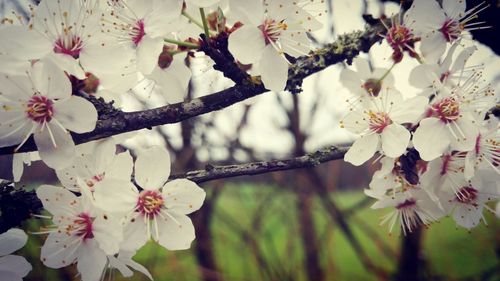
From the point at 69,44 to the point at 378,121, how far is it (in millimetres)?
676

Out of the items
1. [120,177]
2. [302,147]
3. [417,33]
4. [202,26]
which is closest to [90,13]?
[202,26]

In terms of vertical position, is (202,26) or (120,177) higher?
(202,26)

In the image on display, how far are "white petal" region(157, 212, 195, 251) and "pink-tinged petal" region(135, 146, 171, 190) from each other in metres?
0.08

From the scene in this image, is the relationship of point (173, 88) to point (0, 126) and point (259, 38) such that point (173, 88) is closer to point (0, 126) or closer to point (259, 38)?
point (259, 38)

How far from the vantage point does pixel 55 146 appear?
75cm

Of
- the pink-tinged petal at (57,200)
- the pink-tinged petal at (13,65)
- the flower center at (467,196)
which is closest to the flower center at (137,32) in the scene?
the pink-tinged petal at (13,65)

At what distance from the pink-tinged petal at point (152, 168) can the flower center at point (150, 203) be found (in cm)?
1

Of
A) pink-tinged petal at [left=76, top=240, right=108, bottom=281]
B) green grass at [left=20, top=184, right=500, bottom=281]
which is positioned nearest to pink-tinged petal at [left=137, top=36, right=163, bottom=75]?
pink-tinged petal at [left=76, top=240, right=108, bottom=281]

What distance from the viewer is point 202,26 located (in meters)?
0.86

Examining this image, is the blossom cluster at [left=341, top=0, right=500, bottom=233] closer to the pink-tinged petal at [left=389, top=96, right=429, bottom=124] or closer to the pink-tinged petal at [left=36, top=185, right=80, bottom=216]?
the pink-tinged petal at [left=389, top=96, right=429, bottom=124]

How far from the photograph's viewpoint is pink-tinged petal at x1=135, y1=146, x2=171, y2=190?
0.85 metres

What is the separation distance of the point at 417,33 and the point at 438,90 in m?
0.15

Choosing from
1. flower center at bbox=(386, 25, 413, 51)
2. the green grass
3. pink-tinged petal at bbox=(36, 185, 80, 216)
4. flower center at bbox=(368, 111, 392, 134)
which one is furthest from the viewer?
the green grass

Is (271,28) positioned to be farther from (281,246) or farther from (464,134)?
(281,246)
